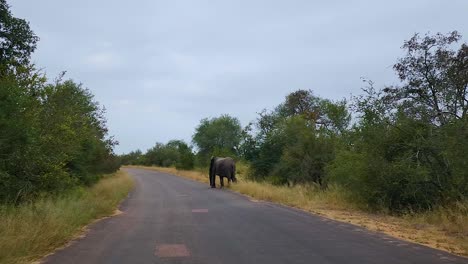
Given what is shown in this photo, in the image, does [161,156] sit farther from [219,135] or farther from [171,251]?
[171,251]

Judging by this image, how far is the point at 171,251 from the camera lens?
9844 mm

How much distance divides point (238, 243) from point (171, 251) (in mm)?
1681

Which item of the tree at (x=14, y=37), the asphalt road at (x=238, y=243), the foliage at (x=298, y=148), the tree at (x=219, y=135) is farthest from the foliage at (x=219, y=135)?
the asphalt road at (x=238, y=243)

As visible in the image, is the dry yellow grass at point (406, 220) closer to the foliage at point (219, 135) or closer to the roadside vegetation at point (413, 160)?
the roadside vegetation at point (413, 160)

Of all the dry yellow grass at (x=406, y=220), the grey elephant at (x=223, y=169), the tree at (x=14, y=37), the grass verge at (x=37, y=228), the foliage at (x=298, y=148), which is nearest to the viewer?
the grass verge at (x=37, y=228)

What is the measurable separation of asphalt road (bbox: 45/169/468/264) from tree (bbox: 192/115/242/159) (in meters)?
65.4

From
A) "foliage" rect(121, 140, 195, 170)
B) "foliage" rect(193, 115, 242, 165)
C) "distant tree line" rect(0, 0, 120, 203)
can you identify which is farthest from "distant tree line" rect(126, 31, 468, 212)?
"foliage" rect(121, 140, 195, 170)

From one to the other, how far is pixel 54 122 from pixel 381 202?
12585mm

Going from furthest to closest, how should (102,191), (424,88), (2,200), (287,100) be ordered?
1. (287,100)
2. (102,191)
3. (424,88)
4. (2,200)

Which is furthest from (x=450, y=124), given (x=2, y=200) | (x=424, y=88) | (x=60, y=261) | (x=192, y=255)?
(x=2, y=200)

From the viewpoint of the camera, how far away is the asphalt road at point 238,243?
898cm

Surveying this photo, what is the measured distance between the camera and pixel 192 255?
9.37 meters

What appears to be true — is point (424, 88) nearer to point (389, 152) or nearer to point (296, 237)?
point (389, 152)

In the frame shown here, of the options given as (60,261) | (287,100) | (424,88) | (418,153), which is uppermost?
(287,100)
